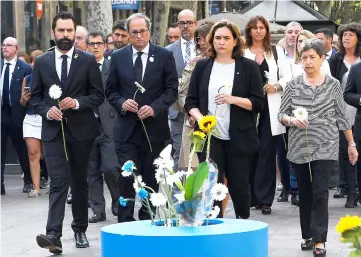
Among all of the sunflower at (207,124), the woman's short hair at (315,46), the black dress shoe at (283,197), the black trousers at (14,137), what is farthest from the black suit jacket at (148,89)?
the black trousers at (14,137)

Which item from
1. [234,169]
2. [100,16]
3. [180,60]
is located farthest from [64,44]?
[100,16]

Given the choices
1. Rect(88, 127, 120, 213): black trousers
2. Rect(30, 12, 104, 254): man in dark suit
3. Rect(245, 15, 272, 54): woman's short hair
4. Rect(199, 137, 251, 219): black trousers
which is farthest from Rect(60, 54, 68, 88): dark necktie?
Rect(245, 15, 272, 54): woman's short hair

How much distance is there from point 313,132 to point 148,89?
1792 millimetres

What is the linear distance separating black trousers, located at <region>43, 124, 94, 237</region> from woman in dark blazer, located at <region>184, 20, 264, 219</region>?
115 centimetres

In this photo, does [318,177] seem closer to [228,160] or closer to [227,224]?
[228,160]

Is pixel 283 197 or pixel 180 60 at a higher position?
pixel 180 60

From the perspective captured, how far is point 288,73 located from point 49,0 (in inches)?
916

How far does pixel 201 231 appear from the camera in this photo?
5.85 m

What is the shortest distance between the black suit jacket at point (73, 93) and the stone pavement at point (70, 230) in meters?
1.14

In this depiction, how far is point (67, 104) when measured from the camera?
9344mm

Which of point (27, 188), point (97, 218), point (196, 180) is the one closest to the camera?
point (196, 180)

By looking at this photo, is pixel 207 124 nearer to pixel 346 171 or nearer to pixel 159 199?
pixel 159 199

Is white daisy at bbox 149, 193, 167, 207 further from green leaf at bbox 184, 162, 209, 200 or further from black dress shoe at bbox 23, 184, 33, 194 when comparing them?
black dress shoe at bbox 23, 184, 33, 194

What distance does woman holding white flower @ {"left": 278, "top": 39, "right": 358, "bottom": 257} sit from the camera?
9.09 metres
